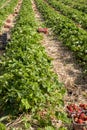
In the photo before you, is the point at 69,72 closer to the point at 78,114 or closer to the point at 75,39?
the point at 75,39

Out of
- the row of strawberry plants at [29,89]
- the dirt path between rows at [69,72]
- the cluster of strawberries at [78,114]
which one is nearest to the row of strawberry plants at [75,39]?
the dirt path between rows at [69,72]

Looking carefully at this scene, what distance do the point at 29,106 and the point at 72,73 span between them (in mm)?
3360

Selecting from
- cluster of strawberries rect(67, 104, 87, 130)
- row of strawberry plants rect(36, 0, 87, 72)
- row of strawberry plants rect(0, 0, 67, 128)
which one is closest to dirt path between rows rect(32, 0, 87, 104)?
row of strawberry plants rect(36, 0, 87, 72)

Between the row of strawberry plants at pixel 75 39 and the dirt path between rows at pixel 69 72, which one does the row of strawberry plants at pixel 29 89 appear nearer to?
the dirt path between rows at pixel 69 72

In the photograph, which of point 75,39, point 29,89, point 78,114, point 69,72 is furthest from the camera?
point 75,39

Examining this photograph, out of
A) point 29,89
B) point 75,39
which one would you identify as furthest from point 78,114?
point 75,39

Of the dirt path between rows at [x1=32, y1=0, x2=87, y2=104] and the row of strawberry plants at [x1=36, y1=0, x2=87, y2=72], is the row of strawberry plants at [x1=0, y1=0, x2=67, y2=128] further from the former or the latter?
the row of strawberry plants at [x1=36, y1=0, x2=87, y2=72]

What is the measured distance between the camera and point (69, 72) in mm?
9461

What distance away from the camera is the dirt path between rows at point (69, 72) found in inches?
303

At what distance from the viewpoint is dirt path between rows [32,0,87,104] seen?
7699mm

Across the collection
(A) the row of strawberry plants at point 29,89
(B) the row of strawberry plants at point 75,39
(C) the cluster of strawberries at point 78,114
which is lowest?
(B) the row of strawberry plants at point 75,39

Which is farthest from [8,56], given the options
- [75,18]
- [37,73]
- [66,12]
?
[66,12]

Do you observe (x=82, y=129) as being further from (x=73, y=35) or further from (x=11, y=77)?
(x=73, y=35)

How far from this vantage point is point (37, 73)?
7312mm
